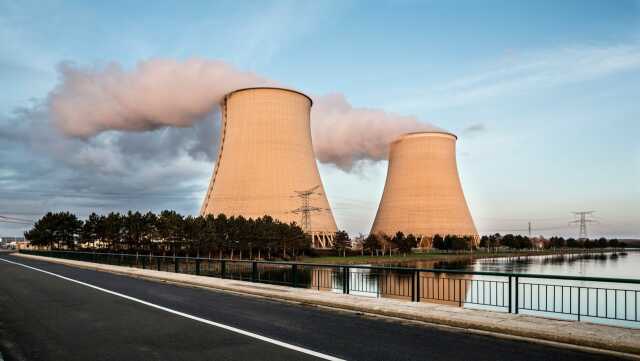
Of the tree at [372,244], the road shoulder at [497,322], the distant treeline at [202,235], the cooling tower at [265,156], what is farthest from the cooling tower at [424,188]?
the road shoulder at [497,322]

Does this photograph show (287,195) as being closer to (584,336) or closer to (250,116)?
(250,116)

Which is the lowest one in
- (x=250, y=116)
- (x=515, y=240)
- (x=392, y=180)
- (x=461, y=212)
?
(x=515, y=240)

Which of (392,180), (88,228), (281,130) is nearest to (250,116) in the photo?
(281,130)

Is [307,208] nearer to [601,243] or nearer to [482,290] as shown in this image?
[482,290]

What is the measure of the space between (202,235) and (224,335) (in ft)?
156

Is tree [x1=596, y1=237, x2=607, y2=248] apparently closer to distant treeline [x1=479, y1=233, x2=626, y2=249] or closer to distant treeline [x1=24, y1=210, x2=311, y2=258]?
distant treeline [x1=479, y1=233, x2=626, y2=249]

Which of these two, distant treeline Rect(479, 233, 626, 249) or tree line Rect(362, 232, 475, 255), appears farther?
distant treeline Rect(479, 233, 626, 249)

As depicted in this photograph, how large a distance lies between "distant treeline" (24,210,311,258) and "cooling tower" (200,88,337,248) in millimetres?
1931

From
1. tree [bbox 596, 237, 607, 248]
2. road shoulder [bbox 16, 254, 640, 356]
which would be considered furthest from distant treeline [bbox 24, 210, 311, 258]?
tree [bbox 596, 237, 607, 248]

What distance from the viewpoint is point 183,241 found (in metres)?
57.7

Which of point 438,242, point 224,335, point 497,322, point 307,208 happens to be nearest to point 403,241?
point 438,242

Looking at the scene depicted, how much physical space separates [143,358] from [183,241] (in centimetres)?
5287

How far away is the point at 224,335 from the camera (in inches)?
325

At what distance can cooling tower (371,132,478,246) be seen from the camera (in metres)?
70.4
